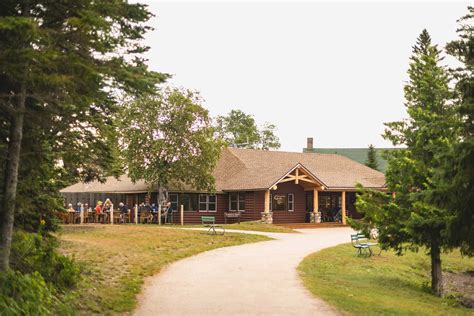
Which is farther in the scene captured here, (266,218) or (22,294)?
(266,218)

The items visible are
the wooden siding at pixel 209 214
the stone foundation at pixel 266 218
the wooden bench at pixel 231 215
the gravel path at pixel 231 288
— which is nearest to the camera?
the gravel path at pixel 231 288

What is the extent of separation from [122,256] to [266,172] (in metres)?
22.8

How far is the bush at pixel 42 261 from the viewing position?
30.2 feet

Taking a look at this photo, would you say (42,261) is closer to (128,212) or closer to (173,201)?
(128,212)

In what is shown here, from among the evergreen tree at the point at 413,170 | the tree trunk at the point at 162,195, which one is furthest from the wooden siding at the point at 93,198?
the evergreen tree at the point at 413,170

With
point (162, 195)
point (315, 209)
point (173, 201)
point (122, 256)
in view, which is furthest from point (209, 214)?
point (122, 256)

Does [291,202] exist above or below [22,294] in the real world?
above

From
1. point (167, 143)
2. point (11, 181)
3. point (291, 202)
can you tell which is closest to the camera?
point (11, 181)

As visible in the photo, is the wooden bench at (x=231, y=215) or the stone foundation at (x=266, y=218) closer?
the stone foundation at (x=266, y=218)

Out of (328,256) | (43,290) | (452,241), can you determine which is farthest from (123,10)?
(328,256)

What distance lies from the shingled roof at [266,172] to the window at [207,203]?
0.94m

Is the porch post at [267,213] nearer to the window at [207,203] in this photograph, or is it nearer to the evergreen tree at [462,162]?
the window at [207,203]

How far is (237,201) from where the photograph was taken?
39125 mm

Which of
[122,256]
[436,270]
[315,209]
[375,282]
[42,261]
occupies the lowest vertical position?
[375,282]
